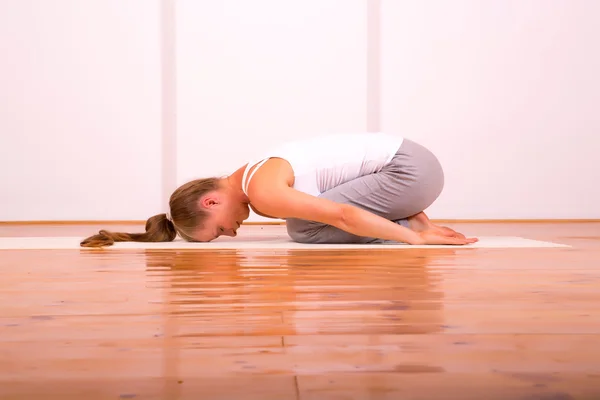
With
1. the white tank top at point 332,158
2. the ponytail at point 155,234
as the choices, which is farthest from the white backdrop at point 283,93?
the white tank top at point 332,158

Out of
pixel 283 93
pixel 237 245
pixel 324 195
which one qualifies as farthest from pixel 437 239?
pixel 283 93

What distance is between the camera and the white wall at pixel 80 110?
14.9 ft

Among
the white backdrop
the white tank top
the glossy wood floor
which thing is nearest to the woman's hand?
the white tank top

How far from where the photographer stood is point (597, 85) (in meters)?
4.79

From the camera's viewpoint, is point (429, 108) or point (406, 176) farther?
point (429, 108)

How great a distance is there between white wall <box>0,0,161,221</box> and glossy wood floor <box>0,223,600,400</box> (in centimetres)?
293

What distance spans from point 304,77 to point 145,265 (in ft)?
9.93

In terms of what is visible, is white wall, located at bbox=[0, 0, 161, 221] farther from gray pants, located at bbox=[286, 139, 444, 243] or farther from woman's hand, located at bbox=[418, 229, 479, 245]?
woman's hand, located at bbox=[418, 229, 479, 245]

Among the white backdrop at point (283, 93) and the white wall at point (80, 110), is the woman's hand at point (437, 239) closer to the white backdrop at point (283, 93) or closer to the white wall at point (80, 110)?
the white backdrop at point (283, 93)

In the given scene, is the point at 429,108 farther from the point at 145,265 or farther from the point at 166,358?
the point at 166,358

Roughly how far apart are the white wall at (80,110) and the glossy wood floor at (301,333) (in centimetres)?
293

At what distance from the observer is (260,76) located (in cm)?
462

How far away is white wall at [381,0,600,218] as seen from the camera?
4680mm

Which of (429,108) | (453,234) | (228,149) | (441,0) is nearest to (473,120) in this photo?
(429,108)
